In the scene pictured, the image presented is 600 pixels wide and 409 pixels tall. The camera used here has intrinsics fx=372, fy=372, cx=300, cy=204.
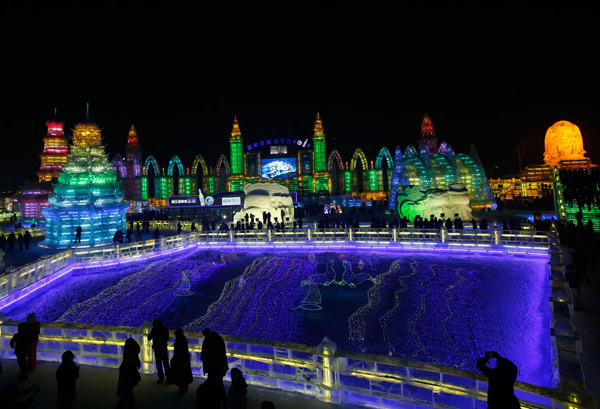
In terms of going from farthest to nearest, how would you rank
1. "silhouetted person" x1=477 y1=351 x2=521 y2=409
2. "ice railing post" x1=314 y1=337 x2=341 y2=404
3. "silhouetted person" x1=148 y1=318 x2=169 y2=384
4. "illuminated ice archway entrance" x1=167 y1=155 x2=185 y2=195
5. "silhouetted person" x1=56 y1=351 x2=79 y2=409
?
"illuminated ice archway entrance" x1=167 y1=155 x2=185 y2=195 → "silhouetted person" x1=148 y1=318 x2=169 y2=384 → "ice railing post" x1=314 y1=337 x2=341 y2=404 → "silhouetted person" x1=56 y1=351 x2=79 y2=409 → "silhouetted person" x1=477 y1=351 x2=521 y2=409

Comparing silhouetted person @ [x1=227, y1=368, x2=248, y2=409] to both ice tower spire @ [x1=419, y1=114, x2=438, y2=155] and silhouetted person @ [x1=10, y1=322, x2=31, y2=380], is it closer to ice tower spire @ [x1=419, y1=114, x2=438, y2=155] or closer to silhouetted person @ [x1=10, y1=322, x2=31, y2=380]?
silhouetted person @ [x1=10, y1=322, x2=31, y2=380]

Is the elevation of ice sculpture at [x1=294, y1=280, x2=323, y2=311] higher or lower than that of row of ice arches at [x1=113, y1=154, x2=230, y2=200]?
lower

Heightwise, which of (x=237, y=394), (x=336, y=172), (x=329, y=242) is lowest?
(x=237, y=394)

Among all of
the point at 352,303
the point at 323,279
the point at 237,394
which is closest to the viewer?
the point at 237,394

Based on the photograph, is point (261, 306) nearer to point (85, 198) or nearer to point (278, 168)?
point (85, 198)

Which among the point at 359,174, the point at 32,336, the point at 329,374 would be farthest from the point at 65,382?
the point at 359,174

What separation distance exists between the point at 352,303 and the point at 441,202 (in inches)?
616

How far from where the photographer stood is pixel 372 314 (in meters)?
8.87

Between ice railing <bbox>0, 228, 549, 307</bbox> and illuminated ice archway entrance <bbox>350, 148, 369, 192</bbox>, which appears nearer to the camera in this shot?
ice railing <bbox>0, 228, 549, 307</bbox>

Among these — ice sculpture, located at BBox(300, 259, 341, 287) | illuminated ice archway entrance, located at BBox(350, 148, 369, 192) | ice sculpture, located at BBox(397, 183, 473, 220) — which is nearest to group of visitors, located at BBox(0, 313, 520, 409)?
ice sculpture, located at BBox(300, 259, 341, 287)

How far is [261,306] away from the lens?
976 centimetres

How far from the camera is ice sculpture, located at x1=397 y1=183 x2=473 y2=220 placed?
23312 mm

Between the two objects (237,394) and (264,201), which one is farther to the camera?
(264,201)

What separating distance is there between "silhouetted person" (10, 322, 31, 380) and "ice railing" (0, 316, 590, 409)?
1.85ft
